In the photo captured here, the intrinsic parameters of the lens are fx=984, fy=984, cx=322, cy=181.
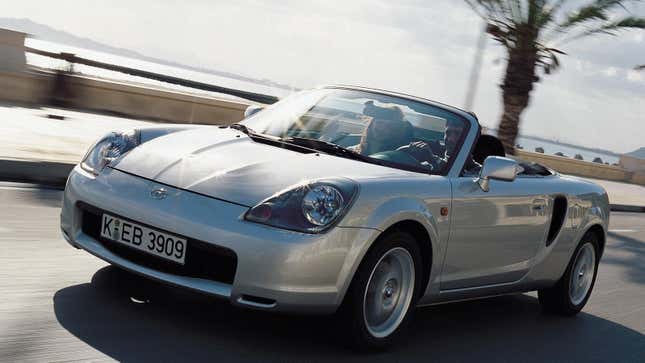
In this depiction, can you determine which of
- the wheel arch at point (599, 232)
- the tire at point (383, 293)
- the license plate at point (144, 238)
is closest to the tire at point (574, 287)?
the wheel arch at point (599, 232)

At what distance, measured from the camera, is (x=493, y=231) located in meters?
5.53

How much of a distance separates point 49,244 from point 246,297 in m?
2.37

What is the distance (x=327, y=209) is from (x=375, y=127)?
1.28 meters

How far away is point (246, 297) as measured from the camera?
434 cm

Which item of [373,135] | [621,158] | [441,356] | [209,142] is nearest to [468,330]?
[441,356]

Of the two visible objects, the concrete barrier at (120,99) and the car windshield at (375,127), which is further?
the concrete barrier at (120,99)

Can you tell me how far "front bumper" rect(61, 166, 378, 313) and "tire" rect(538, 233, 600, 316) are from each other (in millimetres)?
2810

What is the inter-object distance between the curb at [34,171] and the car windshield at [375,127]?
12.6ft

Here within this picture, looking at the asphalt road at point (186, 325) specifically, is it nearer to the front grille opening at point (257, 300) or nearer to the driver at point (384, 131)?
the front grille opening at point (257, 300)

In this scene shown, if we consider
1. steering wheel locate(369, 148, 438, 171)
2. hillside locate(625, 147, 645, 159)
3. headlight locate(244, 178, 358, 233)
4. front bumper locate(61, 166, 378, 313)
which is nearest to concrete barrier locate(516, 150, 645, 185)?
hillside locate(625, 147, 645, 159)

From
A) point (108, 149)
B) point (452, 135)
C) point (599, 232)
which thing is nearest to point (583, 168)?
point (599, 232)

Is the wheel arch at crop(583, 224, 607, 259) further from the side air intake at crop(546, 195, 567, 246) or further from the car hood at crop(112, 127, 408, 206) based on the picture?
the car hood at crop(112, 127, 408, 206)

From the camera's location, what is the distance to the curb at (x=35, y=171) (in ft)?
29.5

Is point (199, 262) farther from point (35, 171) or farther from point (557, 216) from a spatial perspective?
point (35, 171)
